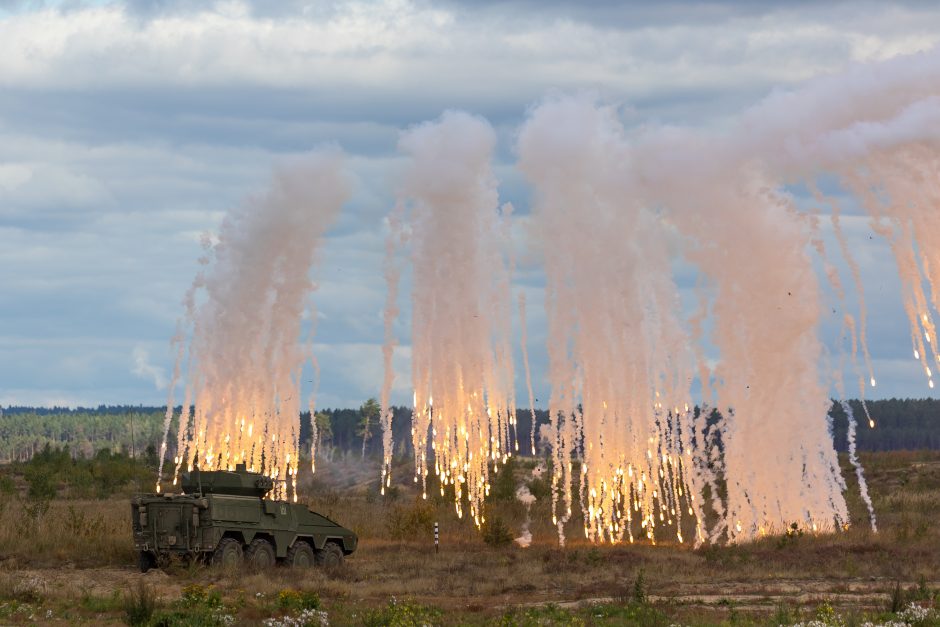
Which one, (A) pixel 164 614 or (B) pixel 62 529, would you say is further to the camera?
(B) pixel 62 529

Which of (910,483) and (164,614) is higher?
(910,483)

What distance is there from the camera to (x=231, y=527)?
35250mm

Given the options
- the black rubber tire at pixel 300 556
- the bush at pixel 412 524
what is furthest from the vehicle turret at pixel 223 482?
the bush at pixel 412 524

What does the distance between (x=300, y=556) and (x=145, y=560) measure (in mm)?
4515

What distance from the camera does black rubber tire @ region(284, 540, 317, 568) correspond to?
36.7 metres

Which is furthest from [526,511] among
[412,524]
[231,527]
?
[231,527]

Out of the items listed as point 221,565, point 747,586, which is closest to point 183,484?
point 221,565

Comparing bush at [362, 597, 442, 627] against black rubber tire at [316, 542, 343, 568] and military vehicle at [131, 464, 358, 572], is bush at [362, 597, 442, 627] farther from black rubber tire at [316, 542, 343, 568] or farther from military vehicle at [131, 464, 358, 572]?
black rubber tire at [316, 542, 343, 568]

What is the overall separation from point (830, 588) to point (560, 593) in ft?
22.4

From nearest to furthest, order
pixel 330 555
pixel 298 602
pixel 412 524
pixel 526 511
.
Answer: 1. pixel 298 602
2. pixel 330 555
3. pixel 412 524
4. pixel 526 511

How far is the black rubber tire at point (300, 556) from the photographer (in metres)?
36.7

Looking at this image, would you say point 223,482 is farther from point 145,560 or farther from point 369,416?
point 369,416

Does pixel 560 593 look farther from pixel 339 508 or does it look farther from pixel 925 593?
pixel 339 508

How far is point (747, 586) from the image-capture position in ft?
105
